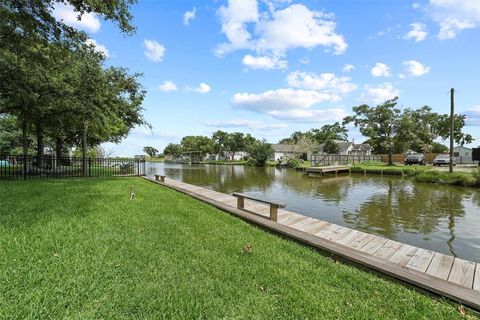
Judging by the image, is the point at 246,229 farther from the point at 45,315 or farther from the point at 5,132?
the point at 5,132

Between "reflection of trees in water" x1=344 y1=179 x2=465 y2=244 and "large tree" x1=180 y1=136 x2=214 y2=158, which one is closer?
"reflection of trees in water" x1=344 y1=179 x2=465 y2=244

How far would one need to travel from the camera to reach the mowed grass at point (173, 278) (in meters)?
2.47

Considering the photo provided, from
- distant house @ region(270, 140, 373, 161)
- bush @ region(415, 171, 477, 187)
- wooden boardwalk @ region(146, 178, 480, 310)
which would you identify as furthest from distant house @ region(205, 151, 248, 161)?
wooden boardwalk @ region(146, 178, 480, 310)

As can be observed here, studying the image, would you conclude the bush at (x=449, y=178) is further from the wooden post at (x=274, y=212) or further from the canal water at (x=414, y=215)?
the wooden post at (x=274, y=212)

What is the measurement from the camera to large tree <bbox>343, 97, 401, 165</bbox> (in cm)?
3369

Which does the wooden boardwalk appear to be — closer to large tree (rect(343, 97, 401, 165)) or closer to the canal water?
the canal water

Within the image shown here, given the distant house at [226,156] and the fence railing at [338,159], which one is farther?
the distant house at [226,156]

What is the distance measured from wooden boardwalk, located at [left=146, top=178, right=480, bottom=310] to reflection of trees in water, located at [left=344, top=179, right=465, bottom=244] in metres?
2.48

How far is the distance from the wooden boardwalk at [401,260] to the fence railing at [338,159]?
35126mm

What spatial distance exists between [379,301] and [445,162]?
36.2 m

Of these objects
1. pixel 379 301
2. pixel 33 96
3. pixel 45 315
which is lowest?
pixel 379 301

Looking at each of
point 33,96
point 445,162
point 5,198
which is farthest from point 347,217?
point 445,162

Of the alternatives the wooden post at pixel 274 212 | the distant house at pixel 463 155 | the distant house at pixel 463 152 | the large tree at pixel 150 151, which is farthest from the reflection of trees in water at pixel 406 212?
the large tree at pixel 150 151

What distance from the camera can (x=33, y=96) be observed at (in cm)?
1007
